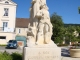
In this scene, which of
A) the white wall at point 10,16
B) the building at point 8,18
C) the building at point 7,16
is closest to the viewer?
the building at point 8,18

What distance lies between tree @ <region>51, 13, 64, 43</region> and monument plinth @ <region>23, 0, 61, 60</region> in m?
29.1

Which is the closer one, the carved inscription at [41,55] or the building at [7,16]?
the carved inscription at [41,55]

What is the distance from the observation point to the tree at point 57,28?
37.0 meters

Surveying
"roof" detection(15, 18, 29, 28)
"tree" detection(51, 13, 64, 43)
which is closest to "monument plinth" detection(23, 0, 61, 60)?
"tree" detection(51, 13, 64, 43)

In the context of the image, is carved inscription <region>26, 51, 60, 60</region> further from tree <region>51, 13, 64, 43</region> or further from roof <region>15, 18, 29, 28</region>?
roof <region>15, 18, 29, 28</region>

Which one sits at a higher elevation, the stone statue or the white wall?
the white wall

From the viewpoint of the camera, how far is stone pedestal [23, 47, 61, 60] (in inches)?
261

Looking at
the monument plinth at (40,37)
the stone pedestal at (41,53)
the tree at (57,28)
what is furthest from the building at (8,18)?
the stone pedestal at (41,53)

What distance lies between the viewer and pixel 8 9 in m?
34.2

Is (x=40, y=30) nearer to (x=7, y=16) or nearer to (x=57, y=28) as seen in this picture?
(x=7, y=16)

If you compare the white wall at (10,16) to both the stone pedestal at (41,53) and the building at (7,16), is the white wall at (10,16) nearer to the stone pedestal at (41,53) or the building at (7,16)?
the building at (7,16)

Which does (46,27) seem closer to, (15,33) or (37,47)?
(37,47)

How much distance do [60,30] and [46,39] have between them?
3018 cm

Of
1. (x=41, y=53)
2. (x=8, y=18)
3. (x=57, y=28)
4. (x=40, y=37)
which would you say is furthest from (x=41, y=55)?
(x=57, y=28)
